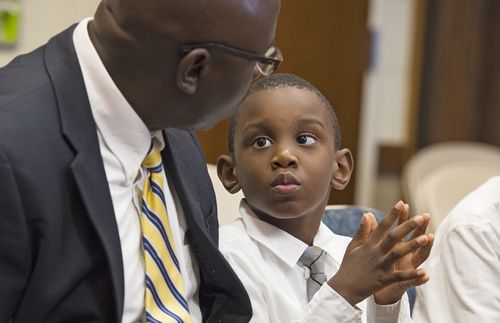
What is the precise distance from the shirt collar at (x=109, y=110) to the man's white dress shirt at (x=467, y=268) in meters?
0.89

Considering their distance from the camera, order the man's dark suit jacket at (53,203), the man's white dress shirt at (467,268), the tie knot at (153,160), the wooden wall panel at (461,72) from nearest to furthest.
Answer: the man's dark suit jacket at (53,203) < the tie knot at (153,160) < the man's white dress shirt at (467,268) < the wooden wall panel at (461,72)

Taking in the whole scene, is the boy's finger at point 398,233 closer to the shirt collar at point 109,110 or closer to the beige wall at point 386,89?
the shirt collar at point 109,110

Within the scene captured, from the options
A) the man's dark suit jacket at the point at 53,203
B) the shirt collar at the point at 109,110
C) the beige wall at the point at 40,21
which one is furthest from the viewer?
the beige wall at the point at 40,21

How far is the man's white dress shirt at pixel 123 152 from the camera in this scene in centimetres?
132

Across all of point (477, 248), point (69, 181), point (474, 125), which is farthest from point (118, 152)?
point (474, 125)

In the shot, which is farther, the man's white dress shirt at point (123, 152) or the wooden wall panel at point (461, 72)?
the wooden wall panel at point (461, 72)

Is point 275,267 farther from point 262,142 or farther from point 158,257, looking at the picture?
point 158,257

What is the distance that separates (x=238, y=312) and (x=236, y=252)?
16cm

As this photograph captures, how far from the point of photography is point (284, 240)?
1.67 metres

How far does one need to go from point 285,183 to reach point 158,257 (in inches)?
12.7

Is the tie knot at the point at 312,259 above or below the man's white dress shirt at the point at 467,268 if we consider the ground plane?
above

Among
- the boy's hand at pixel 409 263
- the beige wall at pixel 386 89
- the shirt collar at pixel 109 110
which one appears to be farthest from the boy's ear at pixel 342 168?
the beige wall at pixel 386 89

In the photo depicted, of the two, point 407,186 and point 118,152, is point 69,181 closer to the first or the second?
point 118,152

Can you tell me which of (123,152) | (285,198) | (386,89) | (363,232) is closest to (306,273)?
(285,198)
